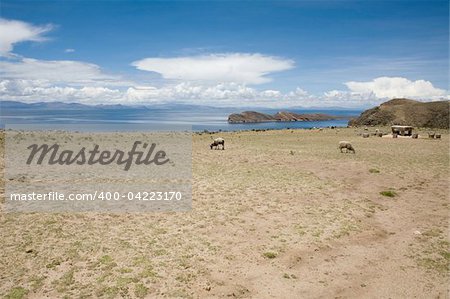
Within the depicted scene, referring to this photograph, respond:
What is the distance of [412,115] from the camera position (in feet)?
352

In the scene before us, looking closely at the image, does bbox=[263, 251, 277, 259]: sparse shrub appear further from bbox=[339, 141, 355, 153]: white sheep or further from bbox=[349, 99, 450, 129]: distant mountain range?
bbox=[349, 99, 450, 129]: distant mountain range

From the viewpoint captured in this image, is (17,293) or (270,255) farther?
(270,255)

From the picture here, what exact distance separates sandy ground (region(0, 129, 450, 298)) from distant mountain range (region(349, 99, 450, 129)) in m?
86.3

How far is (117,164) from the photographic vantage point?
32.6m

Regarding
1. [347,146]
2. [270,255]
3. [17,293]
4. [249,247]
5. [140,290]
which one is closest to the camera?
[17,293]

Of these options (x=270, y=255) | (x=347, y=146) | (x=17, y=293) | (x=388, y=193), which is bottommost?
(x=270, y=255)

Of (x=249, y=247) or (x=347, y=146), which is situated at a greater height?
(x=347, y=146)

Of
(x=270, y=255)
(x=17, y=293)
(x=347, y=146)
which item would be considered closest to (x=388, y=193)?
(x=270, y=255)

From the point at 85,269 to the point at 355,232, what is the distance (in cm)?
→ 1224

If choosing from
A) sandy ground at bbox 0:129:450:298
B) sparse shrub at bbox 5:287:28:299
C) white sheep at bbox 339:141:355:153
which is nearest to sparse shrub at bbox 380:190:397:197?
sandy ground at bbox 0:129:450:298

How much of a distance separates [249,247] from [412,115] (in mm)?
111726

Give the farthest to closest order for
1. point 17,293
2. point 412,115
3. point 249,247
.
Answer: point 412,115
point 249,247
point 17,293

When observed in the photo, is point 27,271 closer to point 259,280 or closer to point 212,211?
point 259,280

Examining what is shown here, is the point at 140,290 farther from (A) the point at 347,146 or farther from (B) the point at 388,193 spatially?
(A) the point at 347,146
